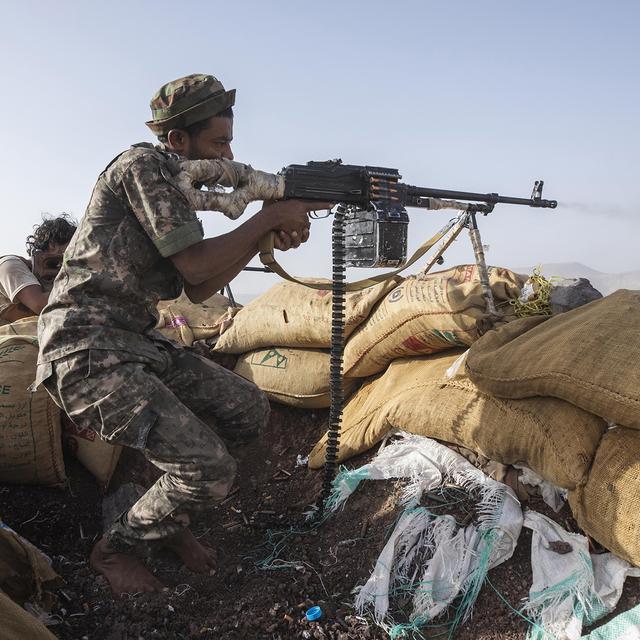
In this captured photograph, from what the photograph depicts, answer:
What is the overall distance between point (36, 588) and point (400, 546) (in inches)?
59.2

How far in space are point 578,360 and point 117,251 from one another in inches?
78.6

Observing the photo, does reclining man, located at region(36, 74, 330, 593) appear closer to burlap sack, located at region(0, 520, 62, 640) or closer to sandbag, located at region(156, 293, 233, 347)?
burlap sack, located at region(0, 520, 62, 640)

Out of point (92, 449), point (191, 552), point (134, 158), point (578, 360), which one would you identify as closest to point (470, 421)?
point (578, 360)

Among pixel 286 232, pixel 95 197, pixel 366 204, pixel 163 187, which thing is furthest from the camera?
pixel 366 204

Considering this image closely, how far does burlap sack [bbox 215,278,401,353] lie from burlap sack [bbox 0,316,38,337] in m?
1.39

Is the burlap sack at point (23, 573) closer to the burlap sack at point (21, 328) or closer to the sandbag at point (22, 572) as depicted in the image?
the sandbag at point (22, 572)

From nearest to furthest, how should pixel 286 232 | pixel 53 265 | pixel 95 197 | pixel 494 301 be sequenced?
pixel 95 197
pixel 286 232
pixel 494 301
pixel 53 265

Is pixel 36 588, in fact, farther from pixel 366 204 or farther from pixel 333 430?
pixel 366 204

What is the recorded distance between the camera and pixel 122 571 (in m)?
2.72

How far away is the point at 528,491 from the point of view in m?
2.74

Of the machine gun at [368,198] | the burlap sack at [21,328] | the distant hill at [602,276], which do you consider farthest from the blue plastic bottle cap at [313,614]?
the distant hill at [602,276]

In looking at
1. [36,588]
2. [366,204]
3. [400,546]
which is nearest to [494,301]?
[366,204]

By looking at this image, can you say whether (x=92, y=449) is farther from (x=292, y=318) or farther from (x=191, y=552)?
(x=292, y=318)

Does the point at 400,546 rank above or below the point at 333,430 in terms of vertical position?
below
